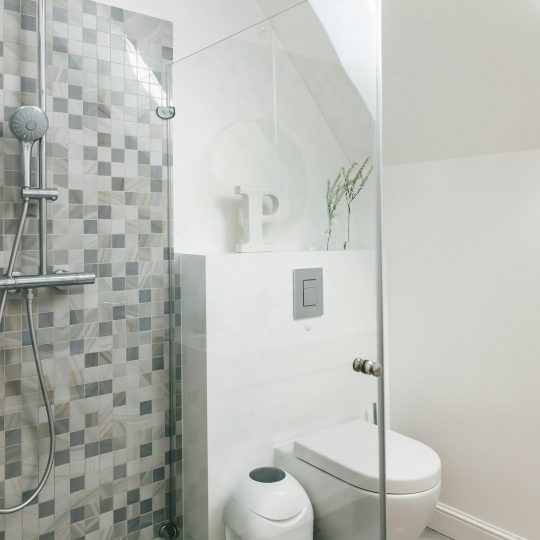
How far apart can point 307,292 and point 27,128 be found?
0.81 meters

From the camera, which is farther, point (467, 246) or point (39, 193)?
point (467, 246)

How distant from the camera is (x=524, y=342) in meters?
1.95

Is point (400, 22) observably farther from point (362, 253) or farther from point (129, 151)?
point (129, 151)

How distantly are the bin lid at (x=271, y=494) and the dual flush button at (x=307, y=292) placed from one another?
0.43 meters

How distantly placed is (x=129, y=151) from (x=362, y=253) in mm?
715

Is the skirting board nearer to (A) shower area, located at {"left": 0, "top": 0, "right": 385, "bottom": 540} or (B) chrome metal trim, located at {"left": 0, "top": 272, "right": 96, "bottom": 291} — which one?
(A) shower area, located at {"left": 0, "top": 0, "right": 385, "bottom": 540}

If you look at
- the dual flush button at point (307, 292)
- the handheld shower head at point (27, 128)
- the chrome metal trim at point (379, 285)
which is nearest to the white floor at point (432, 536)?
the chrome metal trim at point (379, 285)

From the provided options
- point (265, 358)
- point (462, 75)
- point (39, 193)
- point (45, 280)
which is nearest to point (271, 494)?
point (265, 358)

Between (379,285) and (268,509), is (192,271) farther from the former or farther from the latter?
(268,509)

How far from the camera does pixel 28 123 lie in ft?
4.11

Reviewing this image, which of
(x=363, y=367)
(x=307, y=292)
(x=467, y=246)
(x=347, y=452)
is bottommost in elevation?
(x=347, y=452)

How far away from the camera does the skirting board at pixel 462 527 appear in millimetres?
2025

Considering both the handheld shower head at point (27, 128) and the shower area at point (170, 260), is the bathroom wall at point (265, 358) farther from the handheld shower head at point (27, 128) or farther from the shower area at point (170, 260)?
the handheld shower head at point (27, 128)

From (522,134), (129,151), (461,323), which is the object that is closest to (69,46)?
(129,151)
